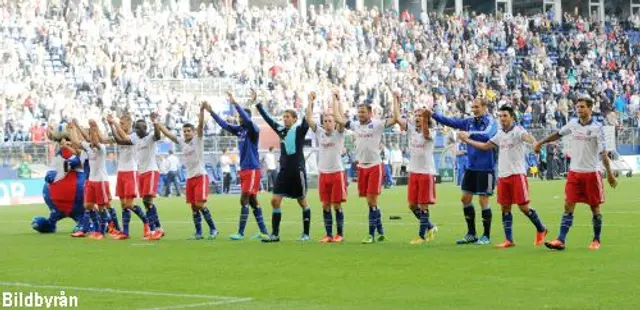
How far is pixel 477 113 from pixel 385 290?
6.75m

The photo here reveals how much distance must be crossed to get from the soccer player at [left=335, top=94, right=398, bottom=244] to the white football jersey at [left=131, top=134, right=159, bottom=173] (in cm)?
420

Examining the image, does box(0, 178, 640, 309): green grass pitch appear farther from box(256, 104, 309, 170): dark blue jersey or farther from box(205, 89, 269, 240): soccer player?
box(256, 104, 309, 170): dark blue jersey

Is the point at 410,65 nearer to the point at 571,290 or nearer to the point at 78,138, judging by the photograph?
the point at 78,138

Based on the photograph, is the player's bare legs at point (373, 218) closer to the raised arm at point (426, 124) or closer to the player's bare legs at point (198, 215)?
the raised arm at point (426, 124)

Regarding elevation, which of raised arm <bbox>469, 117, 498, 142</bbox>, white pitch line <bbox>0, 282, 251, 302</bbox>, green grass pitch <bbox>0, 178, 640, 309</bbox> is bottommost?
green grass pitch <bbox>0, 178, 640, 309</bbox>

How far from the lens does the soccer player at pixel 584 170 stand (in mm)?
19656

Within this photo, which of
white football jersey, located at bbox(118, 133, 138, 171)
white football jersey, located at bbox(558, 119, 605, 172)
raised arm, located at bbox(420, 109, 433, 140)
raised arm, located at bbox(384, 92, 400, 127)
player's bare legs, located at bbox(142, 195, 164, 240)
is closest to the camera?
white football jersey, located at bbox(558, 119, 605, 172)

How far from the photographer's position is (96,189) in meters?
25.8

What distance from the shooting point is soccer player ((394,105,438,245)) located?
22062mm

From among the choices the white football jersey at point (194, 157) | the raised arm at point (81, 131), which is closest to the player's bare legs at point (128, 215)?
the white football jersey at point (194, 157)

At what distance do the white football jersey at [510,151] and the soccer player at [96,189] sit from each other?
8443 mm

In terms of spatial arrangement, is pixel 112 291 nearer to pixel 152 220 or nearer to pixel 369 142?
pixel 369 142

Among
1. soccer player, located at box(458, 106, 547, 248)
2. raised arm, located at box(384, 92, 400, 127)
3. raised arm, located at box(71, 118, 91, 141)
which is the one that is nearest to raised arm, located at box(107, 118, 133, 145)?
raised arm, located at box(71, 118, 91, 141)

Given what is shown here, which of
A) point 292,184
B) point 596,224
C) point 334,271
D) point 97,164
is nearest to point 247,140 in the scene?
point 292,184
